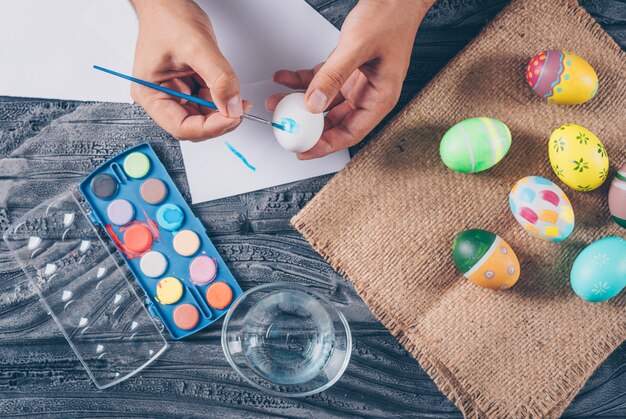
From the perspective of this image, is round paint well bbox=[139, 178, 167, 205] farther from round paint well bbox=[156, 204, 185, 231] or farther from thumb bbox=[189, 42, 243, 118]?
thumb bbox=[189, 42, 243, 118]

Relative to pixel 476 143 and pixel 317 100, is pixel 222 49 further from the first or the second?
pixel 476 143

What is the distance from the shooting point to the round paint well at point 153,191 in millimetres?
887

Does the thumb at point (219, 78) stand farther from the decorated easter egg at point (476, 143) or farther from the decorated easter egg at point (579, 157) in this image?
the decorated easter egg at point (579, 157)

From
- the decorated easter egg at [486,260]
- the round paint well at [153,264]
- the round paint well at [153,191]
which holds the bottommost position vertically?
the round paint well at [153,264]

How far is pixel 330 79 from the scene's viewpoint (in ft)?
2.33

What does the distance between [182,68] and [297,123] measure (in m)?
0.19

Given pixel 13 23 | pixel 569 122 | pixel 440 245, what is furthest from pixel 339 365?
pixel 13 23

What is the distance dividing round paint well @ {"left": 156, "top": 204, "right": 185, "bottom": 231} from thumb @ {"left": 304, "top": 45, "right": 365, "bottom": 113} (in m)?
0.30

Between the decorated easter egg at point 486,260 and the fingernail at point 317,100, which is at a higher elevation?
the fingernail at point 317,100

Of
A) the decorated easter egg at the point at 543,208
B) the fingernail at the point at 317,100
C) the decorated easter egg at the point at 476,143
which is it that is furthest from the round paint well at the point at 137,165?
the decorated easter egg at the point at 543,208

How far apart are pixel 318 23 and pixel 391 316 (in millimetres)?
490

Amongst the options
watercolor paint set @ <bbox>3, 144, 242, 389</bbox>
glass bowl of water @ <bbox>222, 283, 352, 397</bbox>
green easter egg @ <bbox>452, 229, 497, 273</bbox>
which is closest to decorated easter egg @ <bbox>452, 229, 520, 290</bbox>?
green easter egg @ <bbox>452, 229, 497, 273</bbox>

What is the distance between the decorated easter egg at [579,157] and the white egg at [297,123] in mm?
352

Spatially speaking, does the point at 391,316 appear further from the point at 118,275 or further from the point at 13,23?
the point at 13,23
